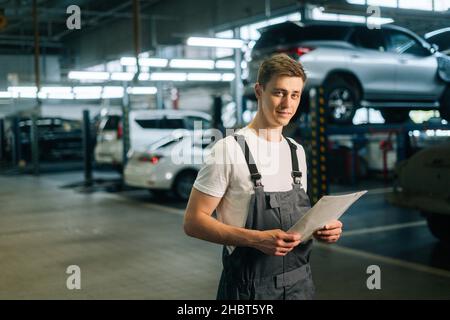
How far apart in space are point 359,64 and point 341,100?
0.64 meters

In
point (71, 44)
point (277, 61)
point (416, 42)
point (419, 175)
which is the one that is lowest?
point (419, 175)

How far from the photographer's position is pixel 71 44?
26.9 metres

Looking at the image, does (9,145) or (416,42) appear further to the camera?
(9,145)

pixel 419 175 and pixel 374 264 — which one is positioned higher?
pixel 419 175

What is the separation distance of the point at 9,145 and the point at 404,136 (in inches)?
675

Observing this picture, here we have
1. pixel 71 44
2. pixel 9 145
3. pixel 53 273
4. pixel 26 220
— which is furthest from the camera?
pixel 71 44

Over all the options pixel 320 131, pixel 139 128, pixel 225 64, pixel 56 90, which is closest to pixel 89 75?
pixel 139 128

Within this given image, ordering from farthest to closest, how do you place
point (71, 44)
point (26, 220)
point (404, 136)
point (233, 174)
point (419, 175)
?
point (71, 44)
point (26, 220)
point (404, 136)
point (419, 175)
point (233, 174)

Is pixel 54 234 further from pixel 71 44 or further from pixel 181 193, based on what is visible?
pixel 71 44

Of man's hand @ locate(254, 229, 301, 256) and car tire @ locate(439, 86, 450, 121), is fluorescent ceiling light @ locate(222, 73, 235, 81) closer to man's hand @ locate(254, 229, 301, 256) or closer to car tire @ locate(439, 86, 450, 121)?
car tire @ locate(439, 86, 450, 121)

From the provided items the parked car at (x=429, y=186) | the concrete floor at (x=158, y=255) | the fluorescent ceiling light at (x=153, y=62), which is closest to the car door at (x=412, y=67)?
the concrete floor at (x=158, y=255)

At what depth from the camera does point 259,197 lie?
7.77ft

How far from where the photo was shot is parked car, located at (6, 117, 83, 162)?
2167 cm

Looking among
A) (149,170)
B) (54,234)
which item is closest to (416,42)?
(149,170)
